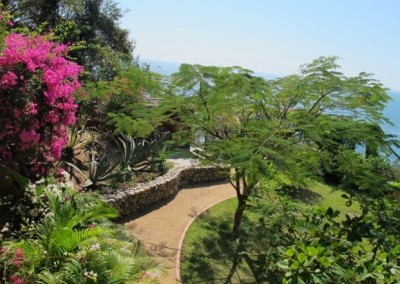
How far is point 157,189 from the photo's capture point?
992cm

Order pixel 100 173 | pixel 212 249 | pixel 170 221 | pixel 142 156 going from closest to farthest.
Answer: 1. pixel 212 249
2. pixel 100 173
3. pixel 170 221
4. pixel 142 156

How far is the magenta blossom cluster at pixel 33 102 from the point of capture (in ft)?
18.6

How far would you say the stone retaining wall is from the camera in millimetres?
8664

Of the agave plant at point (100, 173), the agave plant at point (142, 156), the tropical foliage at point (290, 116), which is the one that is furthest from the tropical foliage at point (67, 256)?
the agave plant at point (142, 156)

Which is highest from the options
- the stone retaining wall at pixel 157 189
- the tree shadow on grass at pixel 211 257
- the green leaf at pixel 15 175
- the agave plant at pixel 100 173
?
the green leaf at pixel 15 175

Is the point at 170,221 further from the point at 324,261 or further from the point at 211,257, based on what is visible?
the point at 324,261

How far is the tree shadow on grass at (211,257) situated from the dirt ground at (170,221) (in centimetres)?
32

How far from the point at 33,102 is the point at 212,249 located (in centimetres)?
497

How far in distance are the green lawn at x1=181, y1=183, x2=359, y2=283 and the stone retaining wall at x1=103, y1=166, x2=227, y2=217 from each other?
1357 mm

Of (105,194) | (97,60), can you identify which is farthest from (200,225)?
(97,60)

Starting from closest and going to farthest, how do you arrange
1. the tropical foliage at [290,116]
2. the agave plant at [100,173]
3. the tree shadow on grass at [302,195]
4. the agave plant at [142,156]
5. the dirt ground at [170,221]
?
the tropical foliage at [290,116] < the dirt ground at [170,221] < the agave plant at [100,173] < the agave plant at [142,156] < the tree shadow on grass at [302,195]

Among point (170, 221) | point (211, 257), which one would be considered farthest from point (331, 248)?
point (170, 221)

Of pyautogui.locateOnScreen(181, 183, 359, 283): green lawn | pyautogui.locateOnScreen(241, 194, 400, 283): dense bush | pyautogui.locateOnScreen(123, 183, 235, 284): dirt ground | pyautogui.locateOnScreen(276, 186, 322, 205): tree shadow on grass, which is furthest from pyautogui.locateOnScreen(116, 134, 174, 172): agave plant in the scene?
pyautogui.locateOnScreen(241, 194, 400, 283): dense bush

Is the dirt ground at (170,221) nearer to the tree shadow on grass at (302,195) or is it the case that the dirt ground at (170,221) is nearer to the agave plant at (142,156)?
the agave plant at (142,156)
